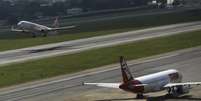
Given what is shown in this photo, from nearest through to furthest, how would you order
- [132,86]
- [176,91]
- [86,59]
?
1. [132,86]
2. [176,91]
3. [86,59]

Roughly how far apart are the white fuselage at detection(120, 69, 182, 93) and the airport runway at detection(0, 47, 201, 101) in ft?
5.53

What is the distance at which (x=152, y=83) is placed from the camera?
63312 mm

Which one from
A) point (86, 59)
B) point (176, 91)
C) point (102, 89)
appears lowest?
point (86, 59)

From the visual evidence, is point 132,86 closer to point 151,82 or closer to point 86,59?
point 151,82

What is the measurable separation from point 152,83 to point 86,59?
44229mm

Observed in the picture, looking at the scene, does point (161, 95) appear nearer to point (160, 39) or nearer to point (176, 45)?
point (176, 45)

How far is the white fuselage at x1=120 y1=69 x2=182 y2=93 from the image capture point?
61.6m

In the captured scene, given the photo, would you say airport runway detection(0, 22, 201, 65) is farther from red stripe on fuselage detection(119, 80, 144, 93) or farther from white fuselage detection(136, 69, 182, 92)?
red stripe on fuselage detection(119, 80, 144, 93)

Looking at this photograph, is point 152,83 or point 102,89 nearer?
point 152,83

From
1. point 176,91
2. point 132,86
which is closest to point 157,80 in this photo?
point 176,91

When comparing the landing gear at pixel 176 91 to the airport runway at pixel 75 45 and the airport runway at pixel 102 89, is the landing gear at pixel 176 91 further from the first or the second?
the airport runway at pixel 75 45

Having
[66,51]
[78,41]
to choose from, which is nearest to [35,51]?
[66,51]

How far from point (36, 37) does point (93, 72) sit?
85.0 metres

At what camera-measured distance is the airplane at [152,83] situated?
202 feet
